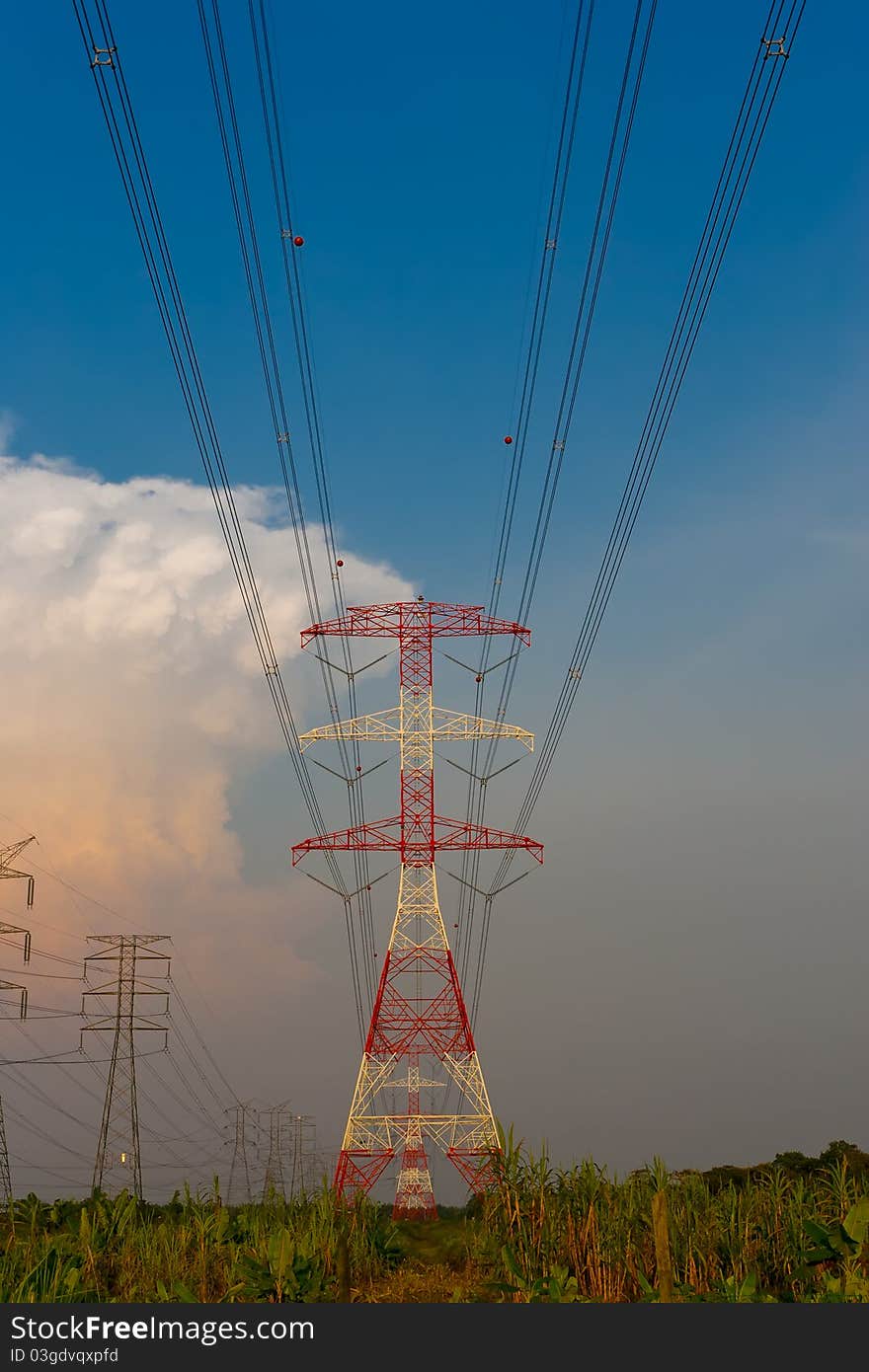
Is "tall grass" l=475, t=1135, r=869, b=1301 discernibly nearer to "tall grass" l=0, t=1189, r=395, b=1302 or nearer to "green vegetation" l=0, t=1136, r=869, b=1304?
"green vegetation" l=0, t=1136, r=869, b=1304

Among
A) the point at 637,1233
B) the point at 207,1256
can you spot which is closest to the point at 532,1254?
the point at 637,1233

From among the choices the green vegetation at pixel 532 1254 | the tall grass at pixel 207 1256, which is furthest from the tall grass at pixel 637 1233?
the tall grass at pixel 207 1256

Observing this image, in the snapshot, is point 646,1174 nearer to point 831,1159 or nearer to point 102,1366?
point 102,1366

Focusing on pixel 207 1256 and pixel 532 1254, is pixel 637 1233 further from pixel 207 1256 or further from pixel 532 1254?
pixel 207 1256

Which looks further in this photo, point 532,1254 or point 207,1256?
point 207,1256

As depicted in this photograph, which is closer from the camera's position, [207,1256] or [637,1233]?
[637,1233]

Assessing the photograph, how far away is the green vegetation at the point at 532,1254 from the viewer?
2078 cm

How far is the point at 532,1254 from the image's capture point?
2314cm

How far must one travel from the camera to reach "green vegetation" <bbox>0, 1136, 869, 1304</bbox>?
68.2 ft

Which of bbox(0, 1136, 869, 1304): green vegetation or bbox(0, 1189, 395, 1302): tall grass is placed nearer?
bbox(0, 1136, 869, 1304): green vegetation

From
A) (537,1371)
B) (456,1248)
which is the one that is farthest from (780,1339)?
(456,1248)

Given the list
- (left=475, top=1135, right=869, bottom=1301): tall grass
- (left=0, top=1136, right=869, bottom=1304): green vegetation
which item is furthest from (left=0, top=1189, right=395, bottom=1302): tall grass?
(left=475, top=1135, right=869, bottom=1301): tall grass

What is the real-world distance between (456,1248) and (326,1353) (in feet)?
57.5

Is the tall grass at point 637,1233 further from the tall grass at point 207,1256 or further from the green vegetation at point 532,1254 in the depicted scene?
the tall grass at point 207,1256
